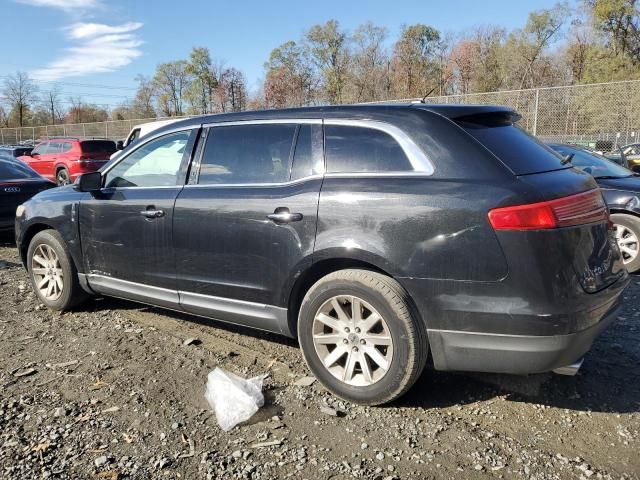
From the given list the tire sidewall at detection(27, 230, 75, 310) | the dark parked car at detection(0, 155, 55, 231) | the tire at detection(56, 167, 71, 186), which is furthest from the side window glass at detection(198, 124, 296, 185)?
the tire at detection(56, 167, 71, 186)

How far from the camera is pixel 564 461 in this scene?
2668 mm

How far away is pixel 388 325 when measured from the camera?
9.95 feet

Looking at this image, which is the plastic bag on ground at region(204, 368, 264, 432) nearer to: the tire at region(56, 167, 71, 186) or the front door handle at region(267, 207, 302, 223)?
the front door handle at region(267, 207, 302, 223)

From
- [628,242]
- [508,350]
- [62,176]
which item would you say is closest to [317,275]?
[508,350]

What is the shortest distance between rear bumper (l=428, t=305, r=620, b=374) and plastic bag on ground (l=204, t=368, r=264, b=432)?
1.11 m

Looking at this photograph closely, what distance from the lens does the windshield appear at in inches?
274

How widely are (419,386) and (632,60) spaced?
153 feet

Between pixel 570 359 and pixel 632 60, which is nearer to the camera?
pixel 570 359

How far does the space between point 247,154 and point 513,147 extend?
1.77 m

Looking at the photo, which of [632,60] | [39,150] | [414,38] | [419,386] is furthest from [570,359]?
[414,38]

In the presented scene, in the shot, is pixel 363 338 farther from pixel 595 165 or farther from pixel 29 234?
pixel 595 165

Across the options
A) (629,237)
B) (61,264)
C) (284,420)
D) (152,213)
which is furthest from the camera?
(629,237)

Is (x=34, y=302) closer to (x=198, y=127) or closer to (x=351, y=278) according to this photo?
(x=198, y=127)

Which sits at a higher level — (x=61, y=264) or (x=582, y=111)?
(x=582, y=111)
